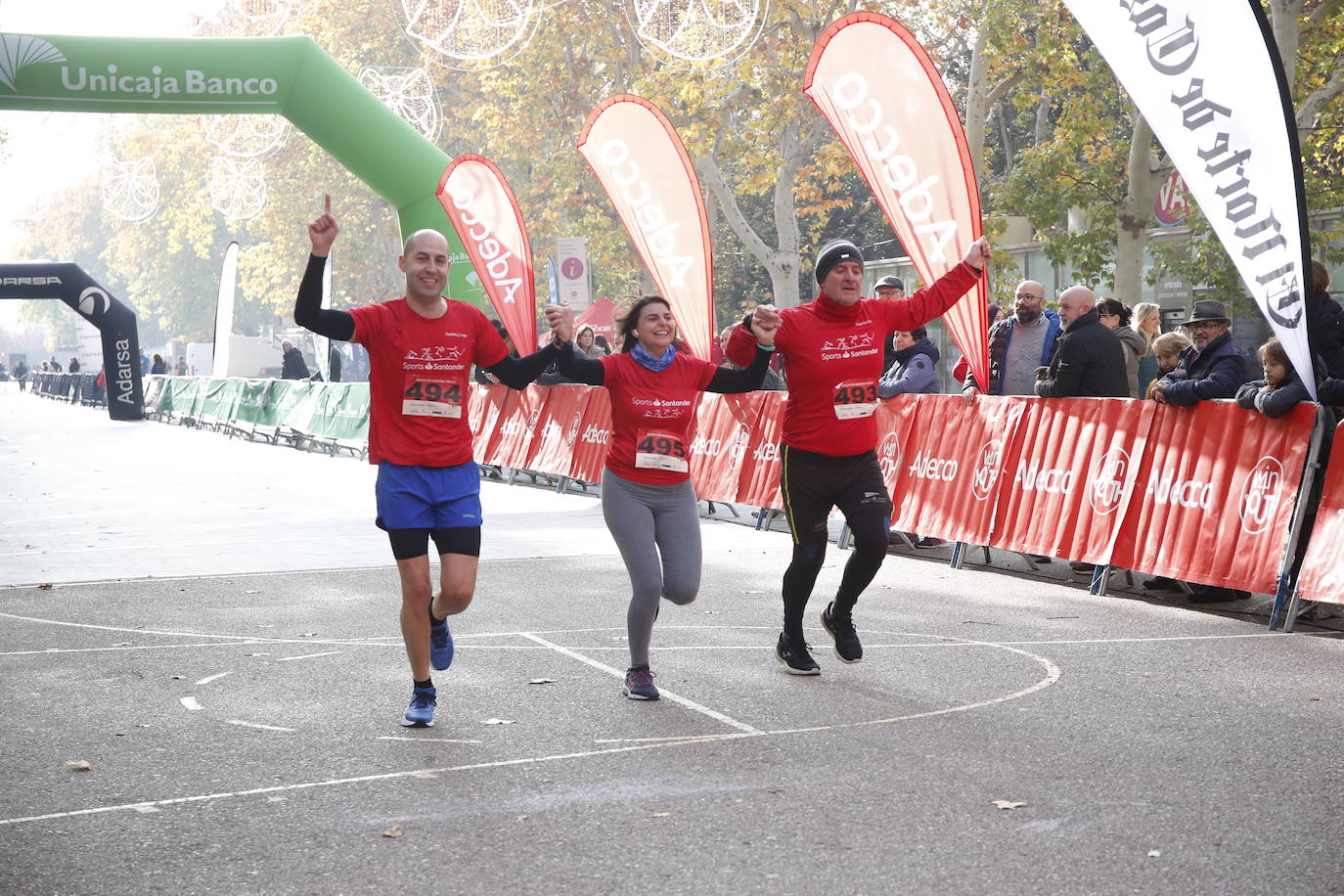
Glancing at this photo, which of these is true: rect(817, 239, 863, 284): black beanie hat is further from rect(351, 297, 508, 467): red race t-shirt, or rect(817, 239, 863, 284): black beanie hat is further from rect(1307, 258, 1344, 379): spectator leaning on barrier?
rect(1307, 258, 1344, 379): spectator leaning on barrier

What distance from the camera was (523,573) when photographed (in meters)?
11.2

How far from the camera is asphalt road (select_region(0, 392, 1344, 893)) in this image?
4.45m

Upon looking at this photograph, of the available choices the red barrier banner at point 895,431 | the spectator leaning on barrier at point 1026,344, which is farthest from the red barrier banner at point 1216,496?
the red barrier banner at point 895,431

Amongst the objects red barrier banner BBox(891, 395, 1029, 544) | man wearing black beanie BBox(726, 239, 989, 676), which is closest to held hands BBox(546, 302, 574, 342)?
man wearing black beanie BBox(726, 239, 989, 676)

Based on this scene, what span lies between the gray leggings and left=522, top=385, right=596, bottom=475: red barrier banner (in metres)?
10.6

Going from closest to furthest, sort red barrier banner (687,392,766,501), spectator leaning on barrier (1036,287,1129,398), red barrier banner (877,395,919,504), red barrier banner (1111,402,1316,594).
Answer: red barrier banner (1111,402,1316,594)
spectator leaning on barrier (1036,287,1129,398)
red barrier banner (877,395,919,504)
red barrier banner (687,392,766,501)

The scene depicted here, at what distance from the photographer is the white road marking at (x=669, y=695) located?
628 centimetres

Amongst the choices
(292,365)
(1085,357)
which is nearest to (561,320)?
(1085,357)

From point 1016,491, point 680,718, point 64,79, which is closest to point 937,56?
point 64,79

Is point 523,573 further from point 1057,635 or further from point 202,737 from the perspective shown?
point 202,737

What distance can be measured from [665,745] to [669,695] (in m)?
0.97

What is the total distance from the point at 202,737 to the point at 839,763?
8.16 feet

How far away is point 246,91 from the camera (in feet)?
70.7

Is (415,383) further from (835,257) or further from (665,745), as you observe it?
(835,257)
